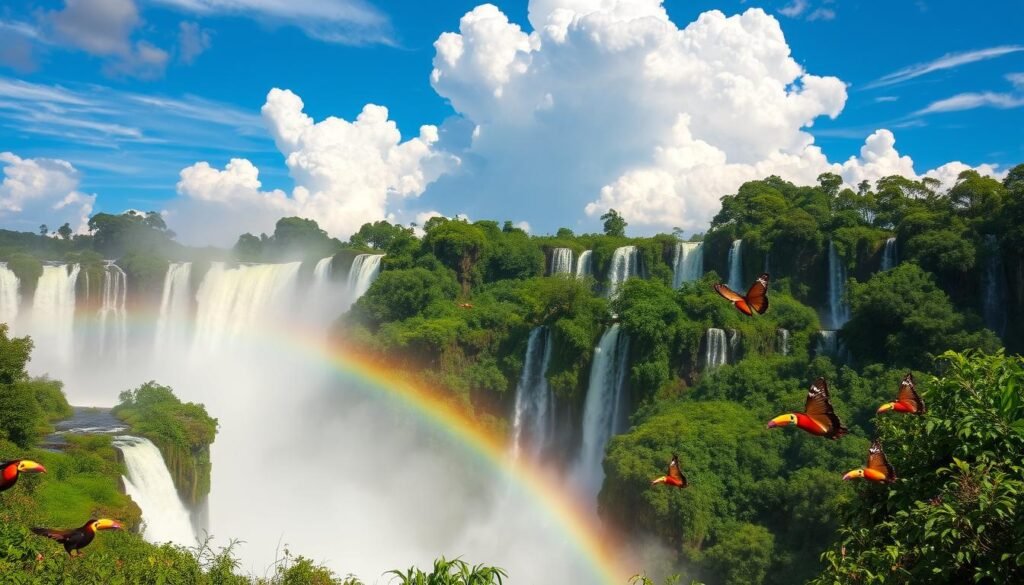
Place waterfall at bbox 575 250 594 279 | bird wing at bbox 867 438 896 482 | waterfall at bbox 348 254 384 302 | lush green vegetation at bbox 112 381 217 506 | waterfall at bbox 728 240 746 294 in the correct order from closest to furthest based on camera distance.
Answer: bird wing at bbox 867 438 896 482 → lush green vegetation at bbox 112 381 217 506 → waterfall at bbox 728 240 746 294 → waterfall at bbox 575 250 594 279 → waterfall at bbox 348 254 384 302

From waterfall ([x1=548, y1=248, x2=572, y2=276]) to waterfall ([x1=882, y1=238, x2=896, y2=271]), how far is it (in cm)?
1718

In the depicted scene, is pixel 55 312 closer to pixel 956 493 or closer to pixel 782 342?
pixel 782 342

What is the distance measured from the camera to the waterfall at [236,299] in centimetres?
4866

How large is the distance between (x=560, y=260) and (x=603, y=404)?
46.5 feet

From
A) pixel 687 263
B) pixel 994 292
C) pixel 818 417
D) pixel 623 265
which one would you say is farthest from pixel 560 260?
pixel 818 417

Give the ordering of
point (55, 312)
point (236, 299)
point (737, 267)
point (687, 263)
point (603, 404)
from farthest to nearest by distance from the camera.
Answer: point (236, 299), point (55, 312), point (687, 263), point (737, 267), point (603, 404)

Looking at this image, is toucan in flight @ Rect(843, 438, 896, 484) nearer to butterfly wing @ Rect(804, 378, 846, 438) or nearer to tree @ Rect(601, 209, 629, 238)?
butterfly wing @ Rect(804, 378, 846, 438)

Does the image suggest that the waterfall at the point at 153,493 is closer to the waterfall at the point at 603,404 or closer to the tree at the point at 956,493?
the waterfall at the point at 603,404

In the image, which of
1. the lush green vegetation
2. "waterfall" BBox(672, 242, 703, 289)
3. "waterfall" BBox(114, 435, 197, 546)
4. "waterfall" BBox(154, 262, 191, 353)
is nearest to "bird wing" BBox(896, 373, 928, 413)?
"waterfall" BBox(114, 435, 197, 546)

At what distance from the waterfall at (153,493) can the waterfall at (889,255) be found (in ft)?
96.7

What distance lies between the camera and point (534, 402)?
35531 millimetres

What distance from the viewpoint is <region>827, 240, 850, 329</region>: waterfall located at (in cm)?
3466

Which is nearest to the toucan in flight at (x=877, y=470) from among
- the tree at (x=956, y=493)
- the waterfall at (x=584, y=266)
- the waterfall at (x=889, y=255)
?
the tree at (x=956, y=493)

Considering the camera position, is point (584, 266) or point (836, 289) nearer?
point (836, 289)
